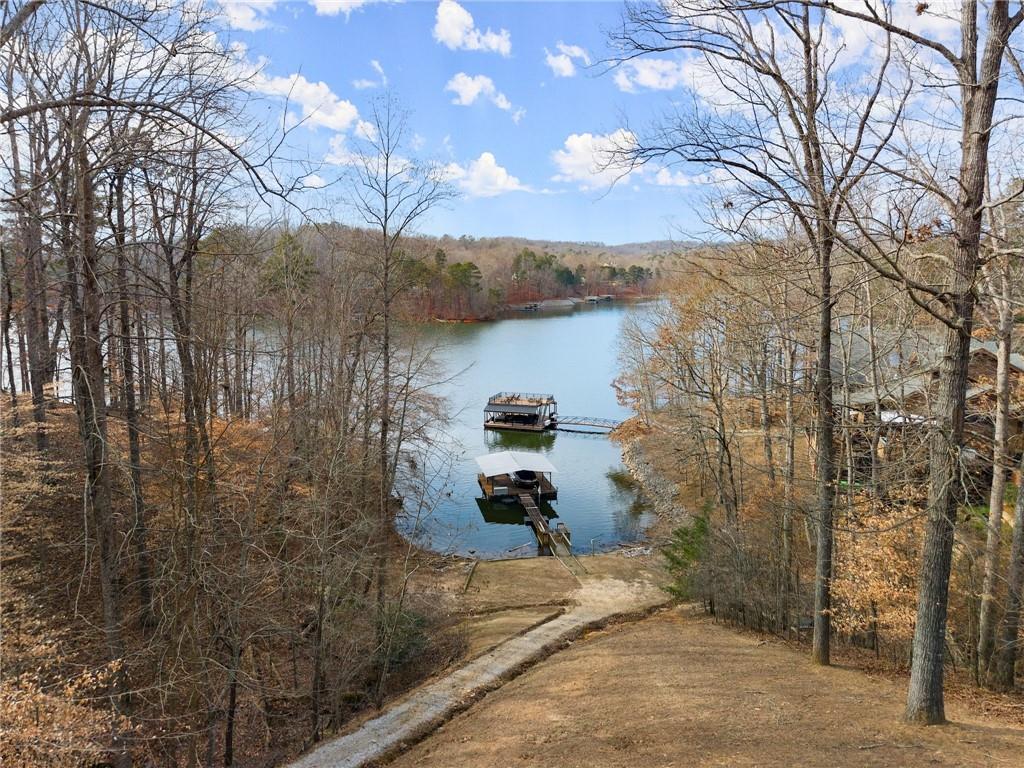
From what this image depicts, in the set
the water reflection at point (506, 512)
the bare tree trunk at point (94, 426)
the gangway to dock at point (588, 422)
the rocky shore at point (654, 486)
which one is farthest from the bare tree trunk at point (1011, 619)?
the gangway to dock at point (588, 422)

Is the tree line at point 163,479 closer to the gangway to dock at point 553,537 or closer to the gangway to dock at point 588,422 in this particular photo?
the gangway to dock at point 553,537

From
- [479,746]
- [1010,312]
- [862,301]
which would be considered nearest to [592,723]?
[479,746]

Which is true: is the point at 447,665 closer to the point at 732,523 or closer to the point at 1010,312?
the point at 732,523

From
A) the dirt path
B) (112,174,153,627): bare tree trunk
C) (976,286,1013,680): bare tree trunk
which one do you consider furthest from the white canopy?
(976,286,1013,680): bare tree trunk

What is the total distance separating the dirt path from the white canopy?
13778mm

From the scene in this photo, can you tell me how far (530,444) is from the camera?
1267 inches

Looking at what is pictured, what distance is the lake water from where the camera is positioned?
2103cm

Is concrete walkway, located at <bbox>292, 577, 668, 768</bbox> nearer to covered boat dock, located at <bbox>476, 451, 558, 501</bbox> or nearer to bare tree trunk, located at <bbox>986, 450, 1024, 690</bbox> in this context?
bare tree trunk, located at <bbox>986, 450, 1024, 690</bbox>

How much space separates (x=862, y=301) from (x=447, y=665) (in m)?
11.4

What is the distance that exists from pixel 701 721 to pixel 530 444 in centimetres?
2544

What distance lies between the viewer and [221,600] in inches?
283

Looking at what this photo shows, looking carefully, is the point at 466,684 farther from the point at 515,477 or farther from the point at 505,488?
the point at 515,477

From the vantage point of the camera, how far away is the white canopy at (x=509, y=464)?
23.9 meters

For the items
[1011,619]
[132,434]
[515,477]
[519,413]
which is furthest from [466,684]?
[519,413]
